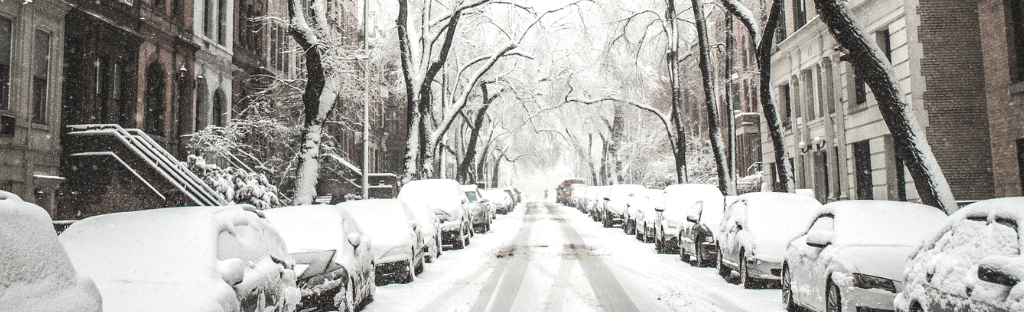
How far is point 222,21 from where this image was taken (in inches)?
1160

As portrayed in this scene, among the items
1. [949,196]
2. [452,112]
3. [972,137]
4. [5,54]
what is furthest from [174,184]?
[972,137]

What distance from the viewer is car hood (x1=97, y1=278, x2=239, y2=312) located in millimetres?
5297

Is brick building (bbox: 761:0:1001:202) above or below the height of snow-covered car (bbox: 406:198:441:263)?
above

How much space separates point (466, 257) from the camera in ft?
58.0

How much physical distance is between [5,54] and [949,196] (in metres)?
18.8

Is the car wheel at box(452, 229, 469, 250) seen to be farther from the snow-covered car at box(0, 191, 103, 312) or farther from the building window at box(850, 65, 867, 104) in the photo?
the snow-covered car at box(0, 191, 103, 312)

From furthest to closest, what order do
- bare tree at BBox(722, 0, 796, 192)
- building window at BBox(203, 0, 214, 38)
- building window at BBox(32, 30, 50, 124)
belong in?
building window at BBox(203, 0, 214, 38) < building window at BBox(32, 30, 50, 124) < bare tree at BBox(722, 0, 796, 192)

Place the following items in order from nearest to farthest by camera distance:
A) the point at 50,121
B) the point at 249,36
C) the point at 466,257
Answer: the point at 466,257
the point at 50,121
the point at 249,36

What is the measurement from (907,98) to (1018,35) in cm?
250

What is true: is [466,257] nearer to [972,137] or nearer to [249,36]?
[972,137]

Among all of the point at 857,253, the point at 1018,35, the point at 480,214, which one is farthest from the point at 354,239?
the point at 480,214

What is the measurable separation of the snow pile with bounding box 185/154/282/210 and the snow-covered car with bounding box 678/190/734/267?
1165 cm

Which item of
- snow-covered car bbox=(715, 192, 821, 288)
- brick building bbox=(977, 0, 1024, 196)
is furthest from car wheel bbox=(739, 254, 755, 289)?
brick building bbox=(977, 0, 1024, 196)

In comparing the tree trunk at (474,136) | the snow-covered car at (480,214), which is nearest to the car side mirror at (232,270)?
the snow-covered car at (480,214)
